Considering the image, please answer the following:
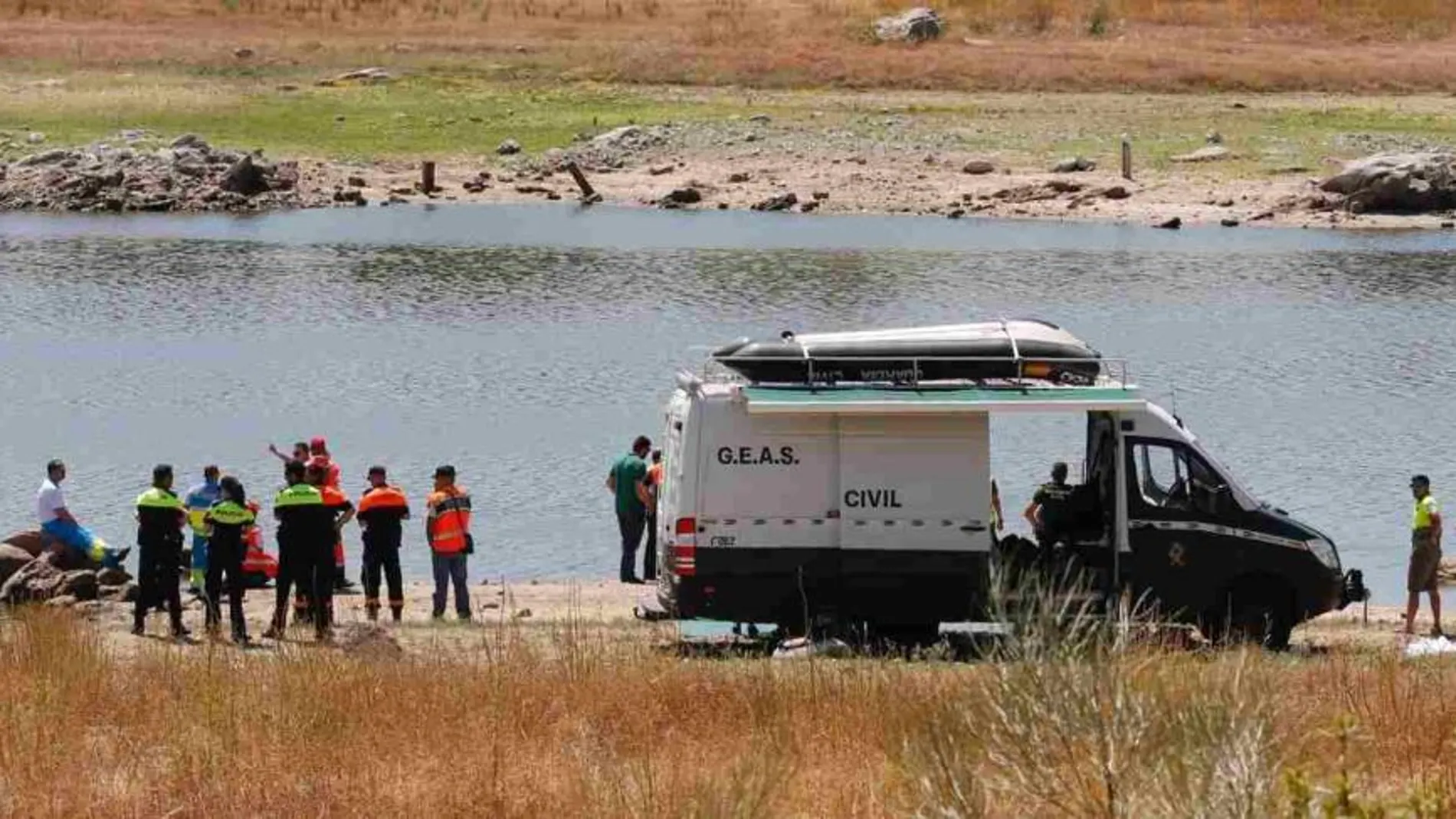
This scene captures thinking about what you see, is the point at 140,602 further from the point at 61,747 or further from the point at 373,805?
the point at 373,805

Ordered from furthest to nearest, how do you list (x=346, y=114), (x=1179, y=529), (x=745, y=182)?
(x=346, y=114) → (x=745, y=182) → (x=1179, y=529)

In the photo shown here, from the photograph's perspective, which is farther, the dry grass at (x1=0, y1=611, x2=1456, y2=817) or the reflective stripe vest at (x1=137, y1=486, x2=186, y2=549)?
the reflective stripe vest at (x1=137, y1=486, x2=186, y2=549)

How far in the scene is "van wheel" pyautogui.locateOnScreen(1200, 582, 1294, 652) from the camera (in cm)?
1938

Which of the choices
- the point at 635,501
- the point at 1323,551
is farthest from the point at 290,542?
the point at 1323,551

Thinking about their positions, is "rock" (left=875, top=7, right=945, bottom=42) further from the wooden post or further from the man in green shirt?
the man in green shirt

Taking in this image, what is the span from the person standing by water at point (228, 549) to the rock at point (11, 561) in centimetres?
339

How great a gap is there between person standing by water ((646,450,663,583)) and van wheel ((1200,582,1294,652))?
5534mm

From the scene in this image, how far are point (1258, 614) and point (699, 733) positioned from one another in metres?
6.57

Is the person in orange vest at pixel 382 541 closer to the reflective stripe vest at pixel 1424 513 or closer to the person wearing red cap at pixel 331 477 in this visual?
the person wearing red cap at pixel 331 477

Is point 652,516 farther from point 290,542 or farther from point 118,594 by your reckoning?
point 118,594

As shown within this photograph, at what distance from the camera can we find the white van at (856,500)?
18641mm

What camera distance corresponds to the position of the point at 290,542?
64.8 ft

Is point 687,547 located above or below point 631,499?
above

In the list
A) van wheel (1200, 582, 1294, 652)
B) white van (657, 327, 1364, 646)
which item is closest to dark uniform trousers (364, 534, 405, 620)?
white van (657, 327, 1364, 646)
